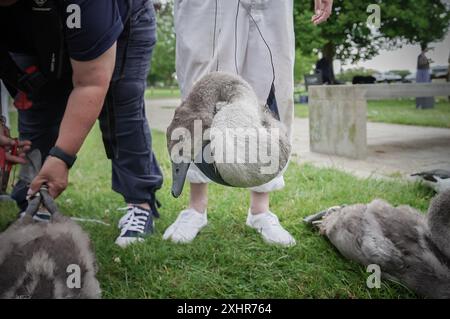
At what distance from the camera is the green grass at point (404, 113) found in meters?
1.55

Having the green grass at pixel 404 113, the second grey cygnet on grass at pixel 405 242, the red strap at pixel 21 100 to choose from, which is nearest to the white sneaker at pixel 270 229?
the second grey cygnet on grass at pixel 405 242

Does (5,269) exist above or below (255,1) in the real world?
below

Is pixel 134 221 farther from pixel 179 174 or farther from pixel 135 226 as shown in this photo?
pixel 179 174

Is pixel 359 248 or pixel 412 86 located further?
pixel 359 248

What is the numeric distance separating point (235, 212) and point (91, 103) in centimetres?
A: 85

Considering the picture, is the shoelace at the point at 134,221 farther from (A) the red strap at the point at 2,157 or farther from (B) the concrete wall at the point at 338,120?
(B) the concrete wall at the point at 338,120

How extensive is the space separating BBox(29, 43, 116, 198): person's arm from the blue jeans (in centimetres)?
43

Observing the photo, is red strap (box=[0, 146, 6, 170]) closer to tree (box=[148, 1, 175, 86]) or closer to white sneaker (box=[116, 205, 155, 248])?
tree (box=[148, 1, 175, 86])

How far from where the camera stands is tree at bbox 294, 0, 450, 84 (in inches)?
56.3

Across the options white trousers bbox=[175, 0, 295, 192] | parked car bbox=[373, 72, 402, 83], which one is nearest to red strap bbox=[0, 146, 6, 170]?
white trousers bbox=[175, 0, 295, 192]

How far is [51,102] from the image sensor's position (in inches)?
79.5

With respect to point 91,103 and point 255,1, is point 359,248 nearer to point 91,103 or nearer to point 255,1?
point 255,1

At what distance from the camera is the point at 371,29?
148 centimetres

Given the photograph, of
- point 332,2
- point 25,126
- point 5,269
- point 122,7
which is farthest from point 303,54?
point 25,126
